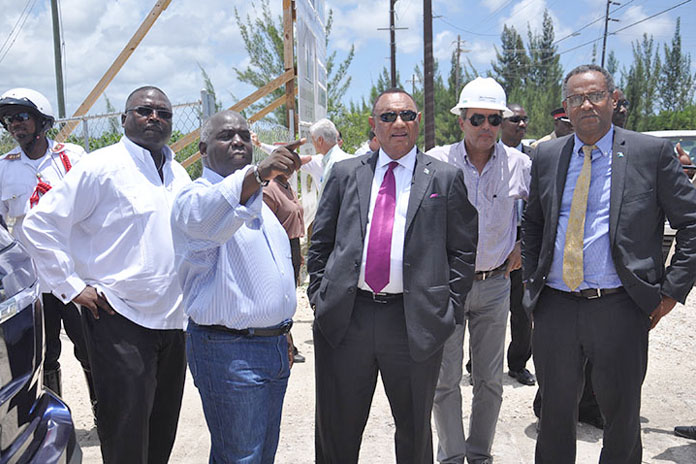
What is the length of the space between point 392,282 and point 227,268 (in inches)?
32.9

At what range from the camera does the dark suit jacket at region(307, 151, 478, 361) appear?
293cm

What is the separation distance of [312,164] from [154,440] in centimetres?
404

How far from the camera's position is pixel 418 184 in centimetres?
303

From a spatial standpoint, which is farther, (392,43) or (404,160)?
(392,43)

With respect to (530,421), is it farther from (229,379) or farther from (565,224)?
(229,379)

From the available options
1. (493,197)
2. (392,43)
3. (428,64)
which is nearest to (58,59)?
(428,64)

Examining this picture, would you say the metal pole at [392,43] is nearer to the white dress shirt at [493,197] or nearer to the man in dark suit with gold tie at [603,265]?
the white dress shirt at [493,197]

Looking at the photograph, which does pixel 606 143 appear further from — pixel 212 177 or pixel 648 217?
pixel 212 177

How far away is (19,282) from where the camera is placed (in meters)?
1.94

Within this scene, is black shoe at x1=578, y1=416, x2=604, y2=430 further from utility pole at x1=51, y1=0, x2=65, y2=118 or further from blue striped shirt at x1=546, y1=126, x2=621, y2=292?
utility pole at x1=51, y1=0, x2=65, y2=118

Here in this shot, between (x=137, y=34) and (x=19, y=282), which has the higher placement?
(x=137, y=34)

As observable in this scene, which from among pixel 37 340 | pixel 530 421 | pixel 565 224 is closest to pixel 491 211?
pixel 565 224

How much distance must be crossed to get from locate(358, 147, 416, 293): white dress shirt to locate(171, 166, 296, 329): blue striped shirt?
53 centimetres

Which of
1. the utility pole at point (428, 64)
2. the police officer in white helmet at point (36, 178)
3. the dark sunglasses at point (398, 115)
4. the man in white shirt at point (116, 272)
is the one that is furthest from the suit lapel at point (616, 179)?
the utility pole at point (428, 64)
